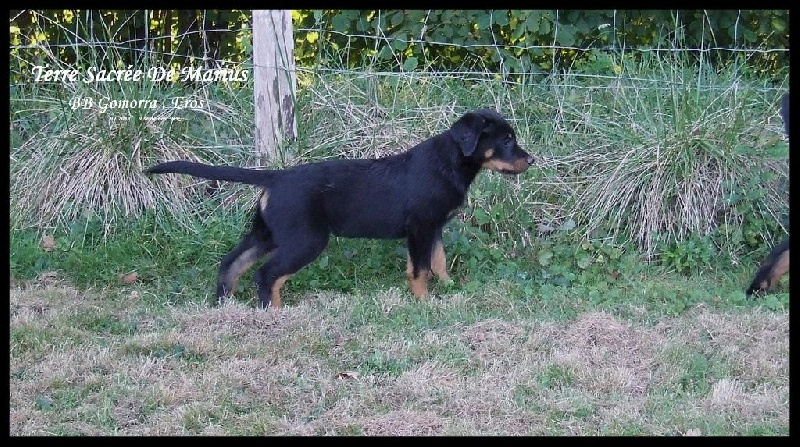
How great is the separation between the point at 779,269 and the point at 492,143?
1.80 meters

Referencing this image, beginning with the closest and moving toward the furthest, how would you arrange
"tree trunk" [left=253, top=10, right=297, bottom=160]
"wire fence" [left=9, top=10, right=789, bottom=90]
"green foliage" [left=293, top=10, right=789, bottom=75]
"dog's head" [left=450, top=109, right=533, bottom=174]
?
"dog's head" [left=450, top=109, right=533, bottom=174]
"tree trunk" [left=253, top=10, right=297, bottom=160]
"wire fence" [left=9, top=10, right=789, bottom=90]
"green foliage" [left=293, top=10, right=789, bottom=75]

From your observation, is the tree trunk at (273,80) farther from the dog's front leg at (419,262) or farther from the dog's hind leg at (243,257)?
the dog's front leg at (419,262)

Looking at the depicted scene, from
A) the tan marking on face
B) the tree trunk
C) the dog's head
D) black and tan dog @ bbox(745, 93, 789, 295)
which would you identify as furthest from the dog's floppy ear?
black and tan dog @ bbox(745, 93, 789, 295)

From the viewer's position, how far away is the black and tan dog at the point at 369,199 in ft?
17.7

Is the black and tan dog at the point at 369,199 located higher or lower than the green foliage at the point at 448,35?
lower

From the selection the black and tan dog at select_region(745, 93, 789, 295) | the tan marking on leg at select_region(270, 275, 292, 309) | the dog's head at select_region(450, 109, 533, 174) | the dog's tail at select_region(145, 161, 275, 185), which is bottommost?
the tan marking on leg at select_region(270, 275, 292, 309)

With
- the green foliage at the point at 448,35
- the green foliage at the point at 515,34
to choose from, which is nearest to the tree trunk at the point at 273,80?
the green foliage at the point at 448,35

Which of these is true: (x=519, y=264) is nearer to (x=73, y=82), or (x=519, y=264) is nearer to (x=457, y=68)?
(x=457, y=68)

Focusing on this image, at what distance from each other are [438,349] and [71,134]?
3.51 m

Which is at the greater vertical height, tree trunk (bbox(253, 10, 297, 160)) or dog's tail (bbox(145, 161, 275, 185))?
tree trunk (bbox(253, 10, 297, 160))

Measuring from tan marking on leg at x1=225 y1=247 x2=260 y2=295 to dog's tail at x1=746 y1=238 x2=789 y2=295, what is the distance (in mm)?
2947

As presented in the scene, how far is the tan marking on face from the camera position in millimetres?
5633

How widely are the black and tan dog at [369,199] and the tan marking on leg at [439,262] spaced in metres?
0.07

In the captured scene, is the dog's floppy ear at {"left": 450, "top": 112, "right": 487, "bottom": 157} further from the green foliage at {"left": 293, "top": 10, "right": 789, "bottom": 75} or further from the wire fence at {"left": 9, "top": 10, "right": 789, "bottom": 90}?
the green foliage at {"left": 293, "top": 10, "right": 789, "bottom": 75}
